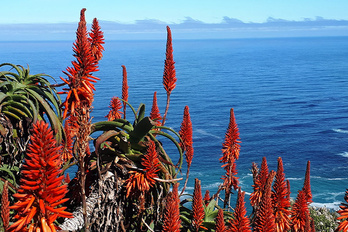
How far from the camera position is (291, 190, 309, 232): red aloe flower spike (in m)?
6.85

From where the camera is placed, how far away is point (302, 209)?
686 cm

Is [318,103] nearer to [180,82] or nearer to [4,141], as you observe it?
[180,82]

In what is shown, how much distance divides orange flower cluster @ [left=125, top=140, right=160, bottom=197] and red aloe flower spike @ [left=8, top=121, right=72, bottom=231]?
195cm

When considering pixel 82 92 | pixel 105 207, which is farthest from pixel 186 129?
pixel 82 92

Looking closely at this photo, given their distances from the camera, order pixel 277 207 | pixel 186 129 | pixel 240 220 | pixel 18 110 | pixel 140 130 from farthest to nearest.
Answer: pixel 186 129
pixel 277 207
pixel 18 110
pixel 140 130
pixel 240 220

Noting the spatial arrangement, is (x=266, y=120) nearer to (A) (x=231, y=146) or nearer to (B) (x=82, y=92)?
(A) (x=231, y=146)

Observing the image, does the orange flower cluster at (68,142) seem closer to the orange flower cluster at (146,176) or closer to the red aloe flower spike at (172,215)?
the orange flower cluster at (146,176)

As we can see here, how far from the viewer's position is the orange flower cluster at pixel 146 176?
5.11 meters

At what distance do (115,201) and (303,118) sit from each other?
118548 millimetres

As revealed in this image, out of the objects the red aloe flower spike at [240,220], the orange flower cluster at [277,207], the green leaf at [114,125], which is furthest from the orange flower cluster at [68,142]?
the orange flower cluster at [277,207]

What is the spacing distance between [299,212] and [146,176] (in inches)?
119

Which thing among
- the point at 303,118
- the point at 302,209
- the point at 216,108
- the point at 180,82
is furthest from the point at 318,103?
the point at 302,209

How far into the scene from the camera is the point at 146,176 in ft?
17.3

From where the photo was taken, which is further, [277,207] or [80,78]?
[277,207]
